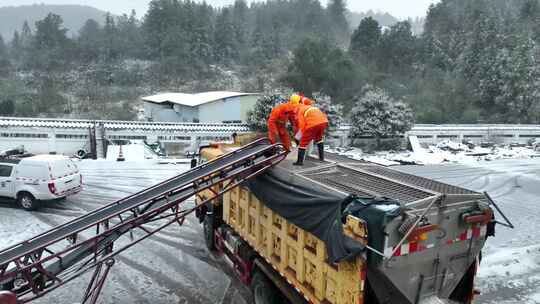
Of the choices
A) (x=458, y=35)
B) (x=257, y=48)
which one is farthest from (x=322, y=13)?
(x=458, y=35)

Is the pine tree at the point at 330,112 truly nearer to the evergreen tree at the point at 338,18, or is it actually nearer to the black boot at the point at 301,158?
the black boot at the point at 301,158

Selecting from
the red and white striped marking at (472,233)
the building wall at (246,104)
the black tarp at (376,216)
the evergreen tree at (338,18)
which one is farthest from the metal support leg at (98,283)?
the evergreen tree at (338,18)

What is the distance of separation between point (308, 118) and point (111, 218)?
3554 millimetres

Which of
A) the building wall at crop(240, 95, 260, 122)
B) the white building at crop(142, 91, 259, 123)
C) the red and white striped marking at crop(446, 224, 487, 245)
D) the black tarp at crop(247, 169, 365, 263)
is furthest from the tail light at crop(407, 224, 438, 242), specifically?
the building wall at crop(240, 95, 260, 122)

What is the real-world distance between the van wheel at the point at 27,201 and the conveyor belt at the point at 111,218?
7937 mm

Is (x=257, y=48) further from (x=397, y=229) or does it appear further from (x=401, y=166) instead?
(x=397, y=229)

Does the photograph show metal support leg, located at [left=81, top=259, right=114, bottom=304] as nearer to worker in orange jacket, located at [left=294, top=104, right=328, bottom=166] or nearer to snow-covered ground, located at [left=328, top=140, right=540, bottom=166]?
worker in orange jacket, located at [left=294, top=104, right=328, bottom=166]

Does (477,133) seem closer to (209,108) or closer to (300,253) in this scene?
(209,108)

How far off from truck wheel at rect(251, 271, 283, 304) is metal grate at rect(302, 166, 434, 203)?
191 centimetres

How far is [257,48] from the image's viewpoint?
236 feet

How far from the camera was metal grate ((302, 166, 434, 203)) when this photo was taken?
17.4ft

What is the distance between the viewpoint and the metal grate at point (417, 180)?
557 centimetres

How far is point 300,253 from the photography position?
18.9ft

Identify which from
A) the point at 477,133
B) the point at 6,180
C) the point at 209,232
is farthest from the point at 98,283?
the point at 477,133
